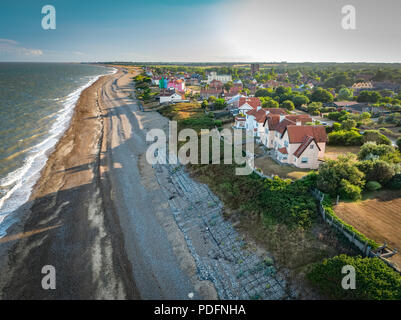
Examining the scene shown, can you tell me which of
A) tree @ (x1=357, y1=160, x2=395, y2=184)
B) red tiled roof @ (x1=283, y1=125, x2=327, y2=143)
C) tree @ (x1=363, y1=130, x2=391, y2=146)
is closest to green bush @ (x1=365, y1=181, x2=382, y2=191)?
tree @ (x1=357, y1=160, x2=395, y2=184)

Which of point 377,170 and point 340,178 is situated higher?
point 377,170

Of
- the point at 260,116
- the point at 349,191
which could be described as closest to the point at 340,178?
the point at 349,191

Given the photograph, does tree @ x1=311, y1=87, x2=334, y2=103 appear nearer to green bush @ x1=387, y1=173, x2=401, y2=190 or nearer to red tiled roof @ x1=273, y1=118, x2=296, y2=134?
red tiled roof @ x1=273, y1=118, x2=296, y2=134

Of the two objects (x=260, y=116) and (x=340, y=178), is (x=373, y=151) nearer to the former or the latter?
(x=340, y=178)

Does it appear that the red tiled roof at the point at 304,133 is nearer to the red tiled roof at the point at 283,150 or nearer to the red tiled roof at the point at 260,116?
the red tiled roof at the point at 283,150

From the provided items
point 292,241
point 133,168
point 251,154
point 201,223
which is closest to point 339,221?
point 292,241

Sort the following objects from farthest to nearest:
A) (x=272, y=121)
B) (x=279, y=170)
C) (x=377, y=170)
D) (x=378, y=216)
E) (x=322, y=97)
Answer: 1. (x=322, y=97)
2. (x=272, y=121)
3. (x=279, y=170)
4. (x=377, y=170)
5. (x=378, y=216)
